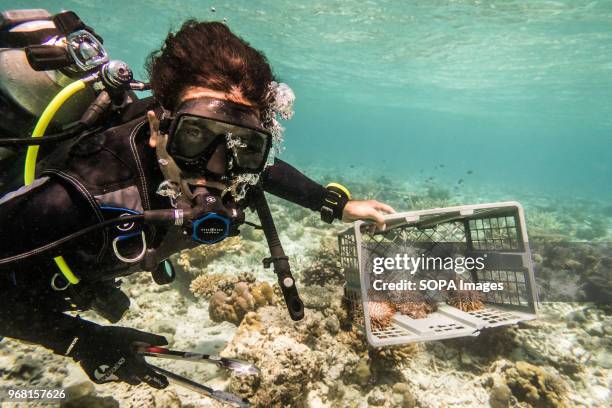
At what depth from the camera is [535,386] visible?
389cm

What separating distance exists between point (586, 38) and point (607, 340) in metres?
22.7

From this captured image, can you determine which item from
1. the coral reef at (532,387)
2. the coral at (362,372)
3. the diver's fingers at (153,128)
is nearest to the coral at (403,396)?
the coral at (362,372)

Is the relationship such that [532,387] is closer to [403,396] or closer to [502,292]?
[502,292]

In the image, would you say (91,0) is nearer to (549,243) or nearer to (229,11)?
(229,11)

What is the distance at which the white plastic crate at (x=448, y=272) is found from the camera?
11.0 ft

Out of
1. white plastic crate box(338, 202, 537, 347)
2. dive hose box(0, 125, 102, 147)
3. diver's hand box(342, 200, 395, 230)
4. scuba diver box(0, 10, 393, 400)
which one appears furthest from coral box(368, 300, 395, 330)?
dive hose box(0, 125, 102, 147)

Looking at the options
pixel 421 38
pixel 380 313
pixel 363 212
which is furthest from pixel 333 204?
pixel 421 38

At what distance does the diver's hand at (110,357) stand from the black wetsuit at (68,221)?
0.11 meters

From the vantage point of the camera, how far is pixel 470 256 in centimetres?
452

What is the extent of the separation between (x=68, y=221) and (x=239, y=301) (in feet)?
10.3

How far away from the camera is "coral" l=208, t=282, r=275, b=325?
4.49 meters

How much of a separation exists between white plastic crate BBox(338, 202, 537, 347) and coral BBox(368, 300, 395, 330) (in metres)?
0.06

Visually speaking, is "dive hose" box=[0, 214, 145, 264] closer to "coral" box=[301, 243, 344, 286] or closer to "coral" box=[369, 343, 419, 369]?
"coral" box=[369, 343, 419, 369]

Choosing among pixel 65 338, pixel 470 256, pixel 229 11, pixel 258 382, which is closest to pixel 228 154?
pixel 65 338
